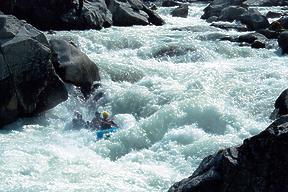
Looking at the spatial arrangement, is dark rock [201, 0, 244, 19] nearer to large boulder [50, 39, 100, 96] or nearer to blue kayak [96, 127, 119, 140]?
large boulder [50, 39, 100, 96]

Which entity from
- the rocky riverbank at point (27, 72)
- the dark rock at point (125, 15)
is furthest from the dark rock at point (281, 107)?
the dark rock at point (125, 15)

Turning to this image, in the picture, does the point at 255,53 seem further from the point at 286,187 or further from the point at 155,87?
the point at 286,187

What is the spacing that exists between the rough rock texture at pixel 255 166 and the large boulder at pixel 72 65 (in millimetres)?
8154

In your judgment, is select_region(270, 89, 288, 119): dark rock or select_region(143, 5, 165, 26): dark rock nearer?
select_region(270, 89, 288, 119): dark rock

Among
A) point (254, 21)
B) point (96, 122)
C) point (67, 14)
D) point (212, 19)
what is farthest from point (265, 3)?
point (96, 122)

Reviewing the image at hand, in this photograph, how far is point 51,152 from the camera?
9898 mm

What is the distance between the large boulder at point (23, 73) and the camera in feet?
38.2

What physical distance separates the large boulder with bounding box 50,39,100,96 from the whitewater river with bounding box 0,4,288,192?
0.39 meters

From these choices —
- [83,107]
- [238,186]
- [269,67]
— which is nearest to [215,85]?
[269,67]

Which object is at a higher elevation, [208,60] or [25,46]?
[25,46]

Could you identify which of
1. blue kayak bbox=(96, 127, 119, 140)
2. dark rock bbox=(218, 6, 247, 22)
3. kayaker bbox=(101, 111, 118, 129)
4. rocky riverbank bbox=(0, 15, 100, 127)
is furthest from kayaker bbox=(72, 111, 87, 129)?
dark rock bbox=(218, 6, 247, 22)

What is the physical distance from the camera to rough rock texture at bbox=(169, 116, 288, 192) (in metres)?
5.18

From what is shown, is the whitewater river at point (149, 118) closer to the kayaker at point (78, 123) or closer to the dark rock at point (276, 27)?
the kayaker at point (78, 123)

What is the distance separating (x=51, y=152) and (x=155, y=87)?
482cm
